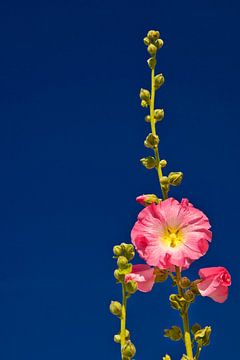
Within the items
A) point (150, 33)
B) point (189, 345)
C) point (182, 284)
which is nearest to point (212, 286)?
point (182, 284)

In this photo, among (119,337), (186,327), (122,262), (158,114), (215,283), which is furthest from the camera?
(158,114)

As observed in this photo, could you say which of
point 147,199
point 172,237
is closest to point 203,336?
point 172,237

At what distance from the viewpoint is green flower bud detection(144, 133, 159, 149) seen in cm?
259

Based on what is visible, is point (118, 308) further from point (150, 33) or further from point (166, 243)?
point (150, 33)

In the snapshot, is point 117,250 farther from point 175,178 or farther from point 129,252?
point 175,178

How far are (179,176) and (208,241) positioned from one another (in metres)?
0.34

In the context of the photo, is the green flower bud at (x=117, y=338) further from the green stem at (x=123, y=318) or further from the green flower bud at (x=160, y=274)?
the green flower bud at (x=160, y=274)

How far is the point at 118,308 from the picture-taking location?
1.97m

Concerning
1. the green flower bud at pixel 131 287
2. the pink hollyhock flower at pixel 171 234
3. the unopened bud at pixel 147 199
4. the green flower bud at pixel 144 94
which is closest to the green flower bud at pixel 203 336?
the pink hollyhock flower at pixel 171 234

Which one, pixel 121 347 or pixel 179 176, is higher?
pixel 179 176

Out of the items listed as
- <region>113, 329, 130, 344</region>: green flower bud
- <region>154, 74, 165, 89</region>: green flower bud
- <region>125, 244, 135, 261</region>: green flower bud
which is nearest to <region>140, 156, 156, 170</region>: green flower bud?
<region>154, 74, 165, 89</region>: green flower bud

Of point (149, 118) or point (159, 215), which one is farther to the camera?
point (149, 118)

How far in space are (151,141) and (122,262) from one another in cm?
77

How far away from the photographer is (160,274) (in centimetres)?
230
